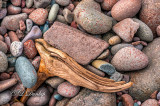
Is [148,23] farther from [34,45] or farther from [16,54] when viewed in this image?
[16,54]

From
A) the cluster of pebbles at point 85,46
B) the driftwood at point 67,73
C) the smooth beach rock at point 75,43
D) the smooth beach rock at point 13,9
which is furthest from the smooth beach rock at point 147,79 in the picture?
the smooth beach rock at point 13,9

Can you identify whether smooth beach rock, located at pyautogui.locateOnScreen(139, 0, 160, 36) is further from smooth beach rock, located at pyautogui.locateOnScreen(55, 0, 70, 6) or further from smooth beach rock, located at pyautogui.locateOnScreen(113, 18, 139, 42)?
smooth beach rock, located at pyautogui.locateOnScreen(55, 0, 70, 6)

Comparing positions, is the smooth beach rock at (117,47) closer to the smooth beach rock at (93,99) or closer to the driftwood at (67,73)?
the driftwood at (67,73)

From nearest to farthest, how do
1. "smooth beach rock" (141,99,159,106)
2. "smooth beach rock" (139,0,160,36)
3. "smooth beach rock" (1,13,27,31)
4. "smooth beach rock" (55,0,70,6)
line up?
"smooth beach rock" (141,99,159,106) → "smooth beach rock" (139,0,160,36) → "smooth beach rock" (1,13,27,31) → "smooth beach rock" (55,0,70,6)

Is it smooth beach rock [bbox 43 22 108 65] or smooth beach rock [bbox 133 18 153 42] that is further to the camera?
smooth beach rock [bbox 133 18 153 42]

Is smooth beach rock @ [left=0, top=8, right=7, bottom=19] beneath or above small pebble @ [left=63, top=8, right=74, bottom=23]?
beneath

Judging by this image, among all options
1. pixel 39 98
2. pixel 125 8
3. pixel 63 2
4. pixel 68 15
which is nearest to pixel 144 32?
pixel 125 8

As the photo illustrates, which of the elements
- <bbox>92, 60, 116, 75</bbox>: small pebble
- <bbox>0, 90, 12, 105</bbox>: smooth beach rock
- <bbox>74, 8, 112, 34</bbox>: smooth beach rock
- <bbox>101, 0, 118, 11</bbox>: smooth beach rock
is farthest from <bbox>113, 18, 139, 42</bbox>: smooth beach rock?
<bbox>0, 90, 12, 105</bbox>: smooth beach rock
